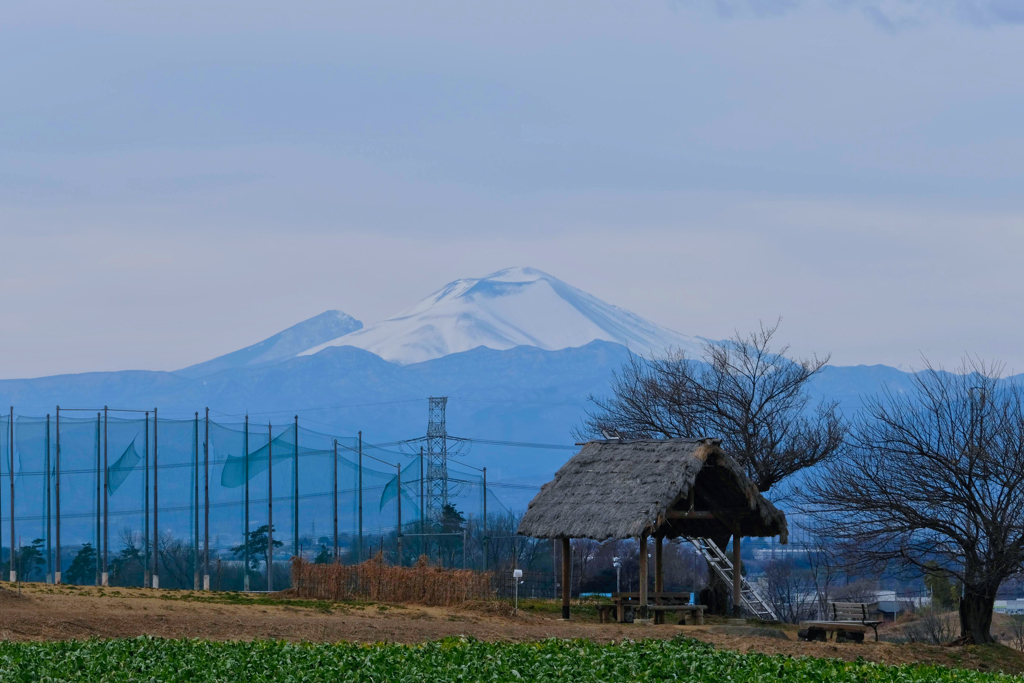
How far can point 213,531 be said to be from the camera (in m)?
31.9

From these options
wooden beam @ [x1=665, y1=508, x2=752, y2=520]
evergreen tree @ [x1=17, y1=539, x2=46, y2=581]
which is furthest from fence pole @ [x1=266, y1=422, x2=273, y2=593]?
wooden beam @ [x1=665, y1=508, x2=752, y2=520]

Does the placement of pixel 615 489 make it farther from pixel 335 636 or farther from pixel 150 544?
pixel 150 544

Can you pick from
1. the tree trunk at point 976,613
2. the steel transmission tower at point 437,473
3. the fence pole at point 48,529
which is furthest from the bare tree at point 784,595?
the fence pole at point 48,529

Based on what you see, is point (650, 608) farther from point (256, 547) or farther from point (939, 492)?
point (256, 547)

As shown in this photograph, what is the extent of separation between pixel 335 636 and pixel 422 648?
A: 2664 millimetres

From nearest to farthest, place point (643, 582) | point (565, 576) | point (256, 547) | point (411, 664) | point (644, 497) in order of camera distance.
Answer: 1. point (411, 664)
2. point (644, 497)
3. point (643, 582)
4. point (565, 576)
5. point (256, 547)

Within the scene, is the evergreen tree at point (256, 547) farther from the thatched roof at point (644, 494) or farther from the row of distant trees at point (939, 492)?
the row of distant trees at point (939, 492)

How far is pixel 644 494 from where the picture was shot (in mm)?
21641

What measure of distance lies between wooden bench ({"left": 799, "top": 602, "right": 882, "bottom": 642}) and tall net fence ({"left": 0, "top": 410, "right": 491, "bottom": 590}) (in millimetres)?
9680

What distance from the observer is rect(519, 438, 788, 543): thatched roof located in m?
21.5

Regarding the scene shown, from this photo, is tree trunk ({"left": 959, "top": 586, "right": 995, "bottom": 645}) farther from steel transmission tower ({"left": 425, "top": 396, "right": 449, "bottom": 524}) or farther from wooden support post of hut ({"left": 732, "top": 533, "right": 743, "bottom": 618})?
steel transmission tower ({"left": 425, "top": 396, "right": 449, "bottom": 524})

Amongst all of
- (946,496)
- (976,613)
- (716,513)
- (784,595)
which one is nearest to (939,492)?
(946,496)

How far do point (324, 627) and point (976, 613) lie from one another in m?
11.9

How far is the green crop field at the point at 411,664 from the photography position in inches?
461
